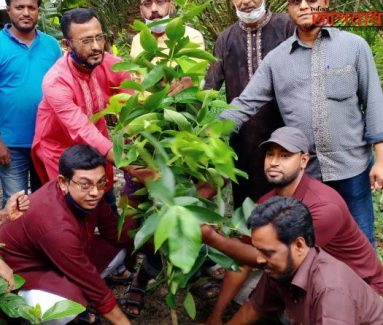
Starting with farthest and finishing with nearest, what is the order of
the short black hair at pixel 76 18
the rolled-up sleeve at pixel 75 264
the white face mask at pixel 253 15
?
the white face mask at pixel 253 15 < the short black hair at pixel 76 18 < the rolled-up sleeve at pixel 75 264

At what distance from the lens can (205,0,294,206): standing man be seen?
3252 mm

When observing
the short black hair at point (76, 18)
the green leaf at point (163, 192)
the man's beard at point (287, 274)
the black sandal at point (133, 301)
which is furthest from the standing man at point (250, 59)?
the green leaf at point (163, 192)

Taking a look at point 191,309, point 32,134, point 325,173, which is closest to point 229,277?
point 191,309

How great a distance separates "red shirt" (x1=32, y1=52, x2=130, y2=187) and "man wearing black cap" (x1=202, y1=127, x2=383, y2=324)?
736 mm

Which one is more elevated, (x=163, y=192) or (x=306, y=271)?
(x=163, y=192)

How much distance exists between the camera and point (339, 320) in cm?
198

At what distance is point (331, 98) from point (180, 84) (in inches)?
29.3

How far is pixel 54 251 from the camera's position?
271cm

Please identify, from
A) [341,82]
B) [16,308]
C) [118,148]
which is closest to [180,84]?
[118,148]

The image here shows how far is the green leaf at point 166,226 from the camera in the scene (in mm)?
1905

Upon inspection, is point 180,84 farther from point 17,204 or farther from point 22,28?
point 22,28

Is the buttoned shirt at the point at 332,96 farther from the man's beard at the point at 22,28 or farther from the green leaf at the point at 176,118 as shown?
the man's beard at the point at 22,28

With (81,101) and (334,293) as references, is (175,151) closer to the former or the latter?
(334,293)

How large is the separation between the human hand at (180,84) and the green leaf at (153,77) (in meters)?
0.13
